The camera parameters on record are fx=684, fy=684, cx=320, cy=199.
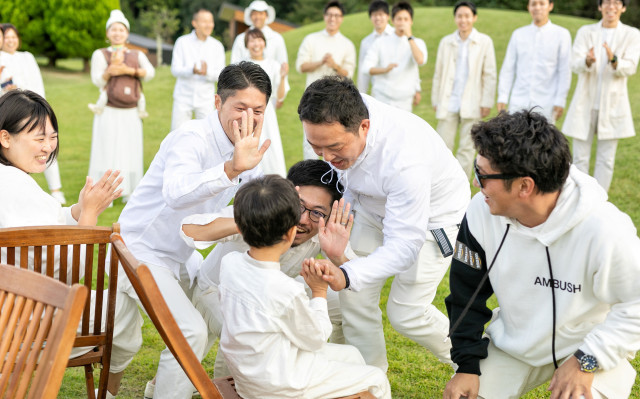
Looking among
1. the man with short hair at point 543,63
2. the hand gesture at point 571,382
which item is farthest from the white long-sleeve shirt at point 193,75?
the hand gesture at point 571,382

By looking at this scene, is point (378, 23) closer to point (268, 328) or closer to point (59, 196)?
point (59, 196)

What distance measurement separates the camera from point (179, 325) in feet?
10.3

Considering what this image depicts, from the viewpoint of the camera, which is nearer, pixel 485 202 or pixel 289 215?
pixel 289 215

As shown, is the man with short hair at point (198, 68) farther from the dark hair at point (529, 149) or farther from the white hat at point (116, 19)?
the dark hair at point (529, 149)

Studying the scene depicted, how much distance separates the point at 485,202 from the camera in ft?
9.27

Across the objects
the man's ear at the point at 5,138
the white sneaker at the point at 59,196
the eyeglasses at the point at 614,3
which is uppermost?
the eyeglasses at the point at 614,3

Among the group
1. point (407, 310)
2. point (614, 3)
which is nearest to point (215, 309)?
point (407, 310)

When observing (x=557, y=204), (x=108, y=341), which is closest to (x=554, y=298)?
(x=557, y=204)

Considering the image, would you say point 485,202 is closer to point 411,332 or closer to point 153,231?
point 411,332

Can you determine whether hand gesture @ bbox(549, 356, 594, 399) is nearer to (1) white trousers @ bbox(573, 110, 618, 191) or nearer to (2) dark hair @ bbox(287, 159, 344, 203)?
(2) dark hair @ bbox(287, 159, 344, 203)

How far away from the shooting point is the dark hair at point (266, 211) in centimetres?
252

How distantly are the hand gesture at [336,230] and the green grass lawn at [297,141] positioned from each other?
1.16 metres

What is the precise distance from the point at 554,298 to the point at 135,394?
2336 mm

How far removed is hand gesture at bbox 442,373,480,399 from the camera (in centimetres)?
281
